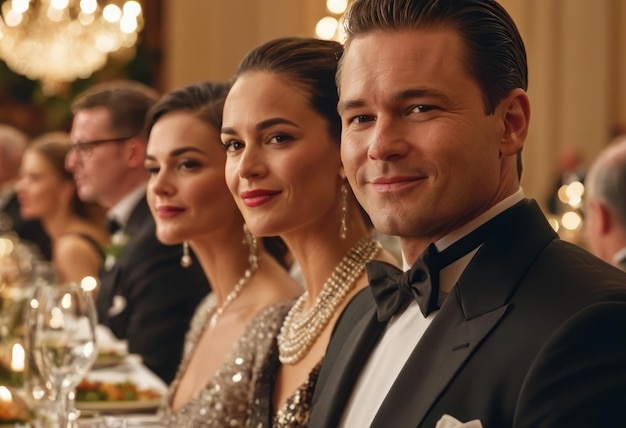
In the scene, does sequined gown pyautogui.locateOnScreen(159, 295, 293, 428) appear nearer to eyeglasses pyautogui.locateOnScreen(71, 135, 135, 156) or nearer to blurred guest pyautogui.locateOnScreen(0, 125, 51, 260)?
eyeglasses pyautogui.locateOnScreen(71, 135, 135, 156)

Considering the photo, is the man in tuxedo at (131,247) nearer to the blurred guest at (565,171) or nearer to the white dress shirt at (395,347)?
the white dress shirt at (395,347)

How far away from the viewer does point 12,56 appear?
395 inches

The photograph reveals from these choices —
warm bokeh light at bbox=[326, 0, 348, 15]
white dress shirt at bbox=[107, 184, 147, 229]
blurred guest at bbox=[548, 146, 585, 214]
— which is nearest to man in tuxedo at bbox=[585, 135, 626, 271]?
white dress shirt at bbox=[107, 184, 147, 229]

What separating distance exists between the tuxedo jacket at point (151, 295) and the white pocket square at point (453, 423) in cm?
258

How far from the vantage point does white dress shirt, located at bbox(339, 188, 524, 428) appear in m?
1.74

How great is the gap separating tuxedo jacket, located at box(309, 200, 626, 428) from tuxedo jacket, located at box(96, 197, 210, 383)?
2.52 meters

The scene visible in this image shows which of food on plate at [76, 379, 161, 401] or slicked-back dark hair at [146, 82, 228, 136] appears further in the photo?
food on plate at [76, 379, 161, 401]

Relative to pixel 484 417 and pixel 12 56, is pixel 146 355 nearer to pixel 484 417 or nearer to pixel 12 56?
pixel 484 417

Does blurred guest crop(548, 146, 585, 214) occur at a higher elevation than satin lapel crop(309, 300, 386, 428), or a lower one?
lower

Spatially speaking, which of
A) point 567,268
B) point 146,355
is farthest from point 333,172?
point 146,355

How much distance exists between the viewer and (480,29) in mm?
1699

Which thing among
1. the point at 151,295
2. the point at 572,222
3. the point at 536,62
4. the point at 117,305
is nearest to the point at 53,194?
the point at 117,305

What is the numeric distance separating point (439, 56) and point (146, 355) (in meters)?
2.70

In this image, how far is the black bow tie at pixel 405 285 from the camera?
1735mm
